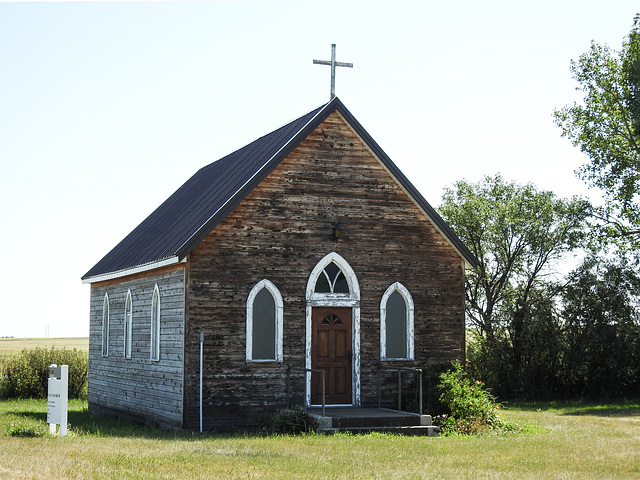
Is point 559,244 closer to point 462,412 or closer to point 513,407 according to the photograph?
point 513,407

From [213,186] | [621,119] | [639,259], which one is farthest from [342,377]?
[621,119]

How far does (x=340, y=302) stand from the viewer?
2088 centimetres

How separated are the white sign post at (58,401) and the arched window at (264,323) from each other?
13.5 feet

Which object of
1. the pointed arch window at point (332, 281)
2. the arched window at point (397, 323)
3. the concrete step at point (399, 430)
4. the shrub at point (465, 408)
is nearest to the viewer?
the concrete step at point (399, 430)

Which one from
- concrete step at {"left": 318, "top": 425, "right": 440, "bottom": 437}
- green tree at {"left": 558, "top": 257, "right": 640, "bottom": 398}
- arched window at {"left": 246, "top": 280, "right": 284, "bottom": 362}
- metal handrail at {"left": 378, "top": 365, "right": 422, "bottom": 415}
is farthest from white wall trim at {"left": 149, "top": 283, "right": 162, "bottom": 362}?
green tree at {"left": 558, "top": 257, "right": 640, "bottom": 398}

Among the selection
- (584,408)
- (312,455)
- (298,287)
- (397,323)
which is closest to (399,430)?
(397,323)

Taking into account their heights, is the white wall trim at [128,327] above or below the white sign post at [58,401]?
above

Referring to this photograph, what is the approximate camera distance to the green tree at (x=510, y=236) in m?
36.8

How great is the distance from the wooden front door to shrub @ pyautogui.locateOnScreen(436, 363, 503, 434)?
2.20m

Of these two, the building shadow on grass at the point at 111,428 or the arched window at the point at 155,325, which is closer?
the building shadow on grass at the point at 111,428

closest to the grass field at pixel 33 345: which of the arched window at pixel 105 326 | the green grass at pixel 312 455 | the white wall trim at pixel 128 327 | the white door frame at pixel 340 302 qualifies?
the arched window at pixel 105 326

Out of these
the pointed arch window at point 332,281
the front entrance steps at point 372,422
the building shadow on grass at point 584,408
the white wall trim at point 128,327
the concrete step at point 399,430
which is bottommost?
the building shadow on grass at point 584,408

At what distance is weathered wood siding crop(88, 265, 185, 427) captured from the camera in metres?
20.0

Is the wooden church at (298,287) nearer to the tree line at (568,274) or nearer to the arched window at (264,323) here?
the arched window at (264,323)
